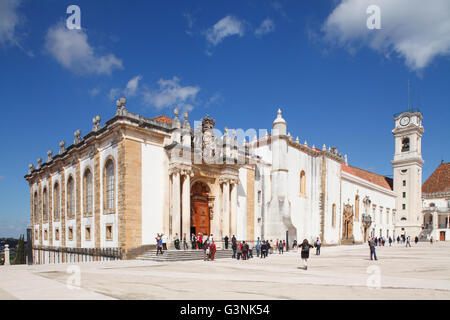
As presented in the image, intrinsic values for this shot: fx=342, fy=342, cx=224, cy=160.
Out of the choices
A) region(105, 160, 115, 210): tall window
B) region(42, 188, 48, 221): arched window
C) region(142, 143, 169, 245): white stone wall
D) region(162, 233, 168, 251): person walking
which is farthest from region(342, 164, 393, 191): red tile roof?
region(42, 188, 48, 221): arched window

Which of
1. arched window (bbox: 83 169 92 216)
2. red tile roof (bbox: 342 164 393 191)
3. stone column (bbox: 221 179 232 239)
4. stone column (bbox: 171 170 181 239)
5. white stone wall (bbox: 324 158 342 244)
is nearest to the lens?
stone column (bbox: 171 170 181 239)

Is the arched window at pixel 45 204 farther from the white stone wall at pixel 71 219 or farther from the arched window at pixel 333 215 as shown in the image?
the arched window at pixel 333 215

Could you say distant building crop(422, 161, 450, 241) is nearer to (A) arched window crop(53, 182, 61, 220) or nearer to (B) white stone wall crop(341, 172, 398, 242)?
(B) white stone wall crop(341, 172, 398, 242)

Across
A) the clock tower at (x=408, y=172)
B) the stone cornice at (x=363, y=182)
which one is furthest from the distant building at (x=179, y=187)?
the clock tower at (x=408, y=172)

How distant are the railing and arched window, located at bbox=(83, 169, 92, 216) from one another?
3.17m

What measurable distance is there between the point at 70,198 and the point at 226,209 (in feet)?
49.3

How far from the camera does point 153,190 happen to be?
24.4 metres

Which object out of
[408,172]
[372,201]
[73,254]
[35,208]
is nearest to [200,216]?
[73,254]

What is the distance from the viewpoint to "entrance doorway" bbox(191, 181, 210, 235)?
27797 millimetres

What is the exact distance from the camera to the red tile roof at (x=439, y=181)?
73.1 m

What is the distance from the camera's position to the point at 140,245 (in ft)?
75.4

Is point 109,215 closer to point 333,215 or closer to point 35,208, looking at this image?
point 35,208

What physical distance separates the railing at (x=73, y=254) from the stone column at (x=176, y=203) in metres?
4.06
